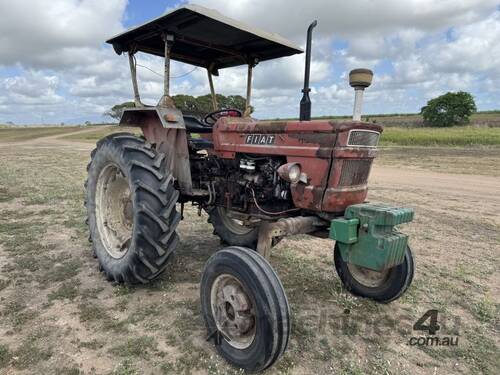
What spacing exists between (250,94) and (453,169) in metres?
11.1

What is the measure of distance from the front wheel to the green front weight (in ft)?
2.03

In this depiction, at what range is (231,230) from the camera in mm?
4902

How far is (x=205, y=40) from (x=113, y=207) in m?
2.14

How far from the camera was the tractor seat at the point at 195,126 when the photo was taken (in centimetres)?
429

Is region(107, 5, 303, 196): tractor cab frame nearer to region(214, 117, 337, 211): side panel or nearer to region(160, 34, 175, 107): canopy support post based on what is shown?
region(160, 34, 175, 107): canopy support post

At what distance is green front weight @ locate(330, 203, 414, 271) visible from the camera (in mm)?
2816

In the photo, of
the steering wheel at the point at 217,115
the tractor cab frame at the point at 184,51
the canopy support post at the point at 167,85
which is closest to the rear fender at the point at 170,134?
the tractor cab frame at the point at 184,51

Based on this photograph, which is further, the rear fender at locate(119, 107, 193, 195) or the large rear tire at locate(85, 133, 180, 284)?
the rear fender at locate(119, 107, 193, 195)

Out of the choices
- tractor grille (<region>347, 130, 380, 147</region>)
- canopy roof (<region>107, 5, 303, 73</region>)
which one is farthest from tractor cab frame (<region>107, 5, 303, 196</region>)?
tractor grille (<region>347, 130, 380, 147</region>)

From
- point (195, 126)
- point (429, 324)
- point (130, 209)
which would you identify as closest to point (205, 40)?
point (195, 126)

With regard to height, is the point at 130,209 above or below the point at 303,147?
below

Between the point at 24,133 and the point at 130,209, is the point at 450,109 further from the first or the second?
the point at 24,133

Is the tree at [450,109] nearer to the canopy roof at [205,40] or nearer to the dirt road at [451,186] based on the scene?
the dirt road at [451,186]

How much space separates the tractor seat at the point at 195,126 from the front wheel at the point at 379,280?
74.0 inches
